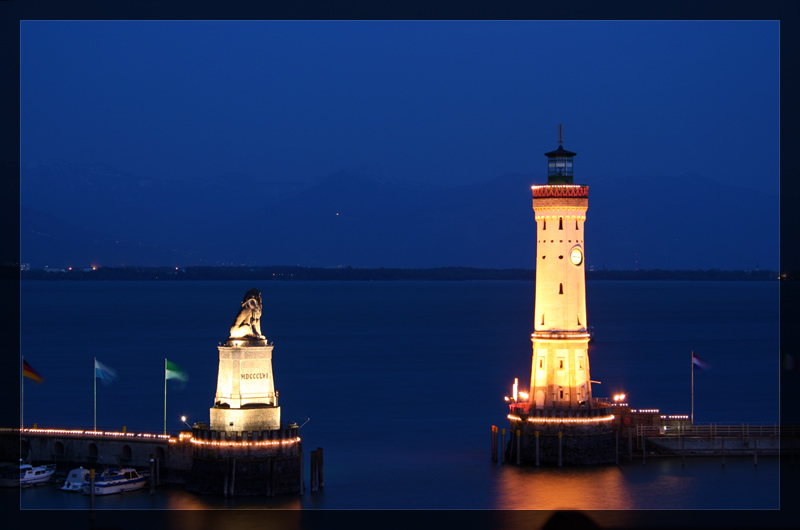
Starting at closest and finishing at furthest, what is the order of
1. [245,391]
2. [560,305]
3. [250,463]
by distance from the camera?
[250,463]
[245,391]
[560,305]

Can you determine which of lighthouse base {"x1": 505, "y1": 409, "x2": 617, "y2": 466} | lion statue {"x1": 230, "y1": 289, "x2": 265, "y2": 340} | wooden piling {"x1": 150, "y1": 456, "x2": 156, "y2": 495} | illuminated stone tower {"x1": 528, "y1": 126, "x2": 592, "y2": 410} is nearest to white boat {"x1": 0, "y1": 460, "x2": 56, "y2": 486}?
wooden piling {"x1": 150, "y1": 456, "x2": 156, "y2": 495}

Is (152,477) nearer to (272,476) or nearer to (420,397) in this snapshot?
(272,476)

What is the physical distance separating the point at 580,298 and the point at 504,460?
7.73m

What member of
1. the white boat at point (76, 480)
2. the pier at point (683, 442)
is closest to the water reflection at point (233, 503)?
the white boat at point (76, 480)

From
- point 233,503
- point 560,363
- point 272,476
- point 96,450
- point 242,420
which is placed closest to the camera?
point 233,503

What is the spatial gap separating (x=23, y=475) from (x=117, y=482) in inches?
172

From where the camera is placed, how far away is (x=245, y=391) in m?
57.4

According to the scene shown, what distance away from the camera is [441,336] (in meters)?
161

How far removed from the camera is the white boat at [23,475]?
197 ft

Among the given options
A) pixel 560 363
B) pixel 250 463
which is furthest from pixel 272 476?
pixel 560 363

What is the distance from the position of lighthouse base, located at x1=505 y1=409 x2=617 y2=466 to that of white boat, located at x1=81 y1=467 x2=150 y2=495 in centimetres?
1601

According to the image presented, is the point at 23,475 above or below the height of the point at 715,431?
below

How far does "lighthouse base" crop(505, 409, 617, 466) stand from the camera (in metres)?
64.2
